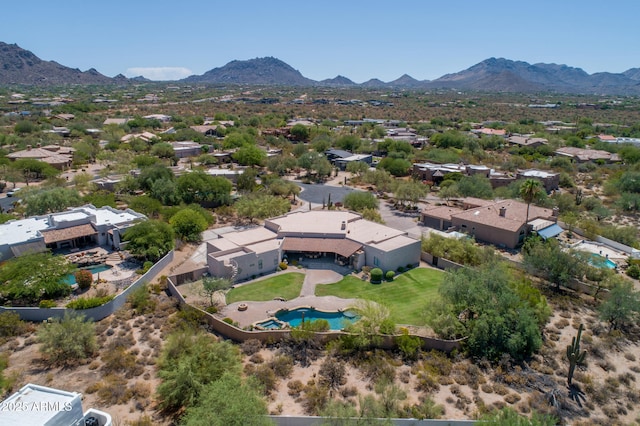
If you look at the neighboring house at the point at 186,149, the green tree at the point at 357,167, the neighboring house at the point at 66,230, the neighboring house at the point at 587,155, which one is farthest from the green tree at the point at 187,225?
the neighboring house at the point at 587,155

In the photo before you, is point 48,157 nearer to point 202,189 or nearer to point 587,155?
point 202,189

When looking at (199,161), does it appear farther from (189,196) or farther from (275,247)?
(275,247)

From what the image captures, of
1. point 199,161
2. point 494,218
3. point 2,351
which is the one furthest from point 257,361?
point 199,161

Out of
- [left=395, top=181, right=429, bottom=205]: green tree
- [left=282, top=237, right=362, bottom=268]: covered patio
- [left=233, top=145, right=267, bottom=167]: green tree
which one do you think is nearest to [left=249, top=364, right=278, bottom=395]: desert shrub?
[left=282, top=237, right=362, bottom=268]: covered patio

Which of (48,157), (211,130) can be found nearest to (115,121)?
(211,130)

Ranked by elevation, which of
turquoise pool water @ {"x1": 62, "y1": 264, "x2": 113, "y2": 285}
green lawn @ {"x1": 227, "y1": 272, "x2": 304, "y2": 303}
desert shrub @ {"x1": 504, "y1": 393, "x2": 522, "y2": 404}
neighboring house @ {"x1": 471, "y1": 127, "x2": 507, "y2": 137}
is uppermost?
neighboring house @ {"x1": 471, "y1": 127, "x2": 507, "y2": 137}

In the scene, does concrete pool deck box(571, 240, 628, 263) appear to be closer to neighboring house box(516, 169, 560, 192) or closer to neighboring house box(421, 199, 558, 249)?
neighboring house box(421, 199, 558, 249)
